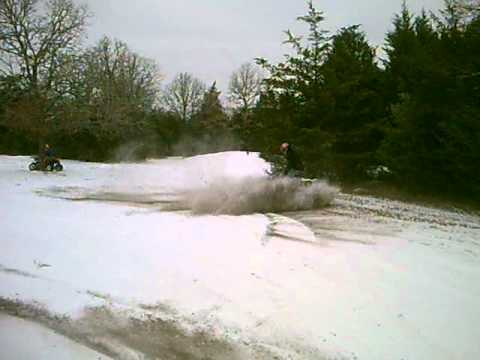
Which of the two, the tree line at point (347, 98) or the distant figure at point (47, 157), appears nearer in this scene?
the tree line at point (347, 98)

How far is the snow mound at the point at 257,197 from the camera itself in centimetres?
955

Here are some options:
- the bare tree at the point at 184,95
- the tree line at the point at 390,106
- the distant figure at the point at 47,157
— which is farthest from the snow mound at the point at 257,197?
the bare tree at the point at 184,95

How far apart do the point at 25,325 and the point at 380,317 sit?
3.78m

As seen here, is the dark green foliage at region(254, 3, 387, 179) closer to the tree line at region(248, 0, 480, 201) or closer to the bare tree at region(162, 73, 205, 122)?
the tree line at region(248, 0, 480, 201)

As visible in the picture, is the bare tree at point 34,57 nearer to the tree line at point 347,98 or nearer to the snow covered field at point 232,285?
the tree line at point 347,98

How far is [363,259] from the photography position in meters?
6.15

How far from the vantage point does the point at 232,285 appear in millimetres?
4973

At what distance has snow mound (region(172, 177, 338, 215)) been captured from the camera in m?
9.55

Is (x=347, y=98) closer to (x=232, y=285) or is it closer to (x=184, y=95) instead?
(x=232, y=285)

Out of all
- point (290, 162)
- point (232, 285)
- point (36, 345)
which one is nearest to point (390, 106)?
point (290, 162)

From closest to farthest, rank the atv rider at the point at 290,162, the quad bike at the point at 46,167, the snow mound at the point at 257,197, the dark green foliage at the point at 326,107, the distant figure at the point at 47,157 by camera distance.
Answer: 1. the snow mound at the point at 257,197
2. the atv rider at the point at 290,162
3. the dark green foliage at the point at 326,107
4. the quad bike at the point at 46,167
5. the distant figure at the point at 47,157

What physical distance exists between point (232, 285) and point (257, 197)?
16.5ft

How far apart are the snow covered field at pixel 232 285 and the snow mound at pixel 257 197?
0.31m

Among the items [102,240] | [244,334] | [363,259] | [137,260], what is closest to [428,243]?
[363,259]
